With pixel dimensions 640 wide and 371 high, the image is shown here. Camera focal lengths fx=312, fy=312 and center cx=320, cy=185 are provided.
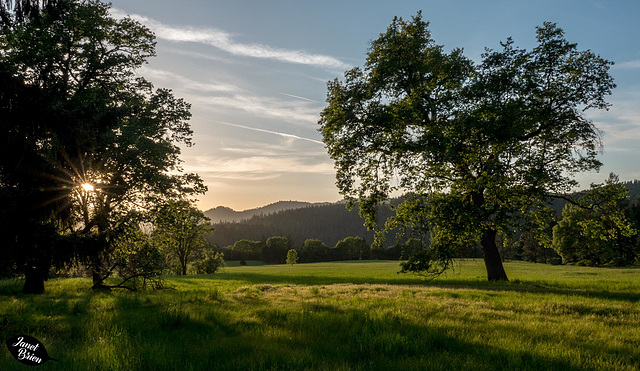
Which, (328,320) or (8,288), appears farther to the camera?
(8,288)

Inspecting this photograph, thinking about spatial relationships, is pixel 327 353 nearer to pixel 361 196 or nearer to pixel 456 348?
pixel 456 348

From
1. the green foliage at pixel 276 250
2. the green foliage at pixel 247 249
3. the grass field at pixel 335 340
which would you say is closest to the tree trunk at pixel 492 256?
the grass field at pixel 335 340

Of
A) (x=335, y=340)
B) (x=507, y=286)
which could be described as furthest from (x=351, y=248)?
(x=335, y=340)

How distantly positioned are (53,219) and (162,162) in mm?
10969

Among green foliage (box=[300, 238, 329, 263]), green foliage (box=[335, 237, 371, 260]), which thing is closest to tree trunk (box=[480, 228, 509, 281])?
green foliage (box=[335, 237, 371, 260])

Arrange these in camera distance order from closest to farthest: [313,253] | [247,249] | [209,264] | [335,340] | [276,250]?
[335,340] → [209,264] → [313,253] → [276,250] → [247,249]

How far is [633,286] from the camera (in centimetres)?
1914

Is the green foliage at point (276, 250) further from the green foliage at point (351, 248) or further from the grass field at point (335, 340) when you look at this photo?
the grass field at point (335, 340)

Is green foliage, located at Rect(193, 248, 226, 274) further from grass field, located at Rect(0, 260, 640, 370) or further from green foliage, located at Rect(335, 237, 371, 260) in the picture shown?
green foliage, located at Rect(335, 237, 371, 260)

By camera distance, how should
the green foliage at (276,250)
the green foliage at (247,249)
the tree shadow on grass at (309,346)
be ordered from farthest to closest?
the green foliage at (247,249)
the green foliage at (276,250)
the tree shadow on grass at (309,346)

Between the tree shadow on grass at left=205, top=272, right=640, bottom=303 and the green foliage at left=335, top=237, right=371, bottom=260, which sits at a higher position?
the tree shadow on grass at left=205, top=272, right=640, bottom=303

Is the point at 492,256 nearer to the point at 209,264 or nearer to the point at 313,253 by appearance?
the point at 209,264

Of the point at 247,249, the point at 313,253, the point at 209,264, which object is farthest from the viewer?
the point at 247,249

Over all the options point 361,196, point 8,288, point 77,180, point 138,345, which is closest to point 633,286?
point 361,196
